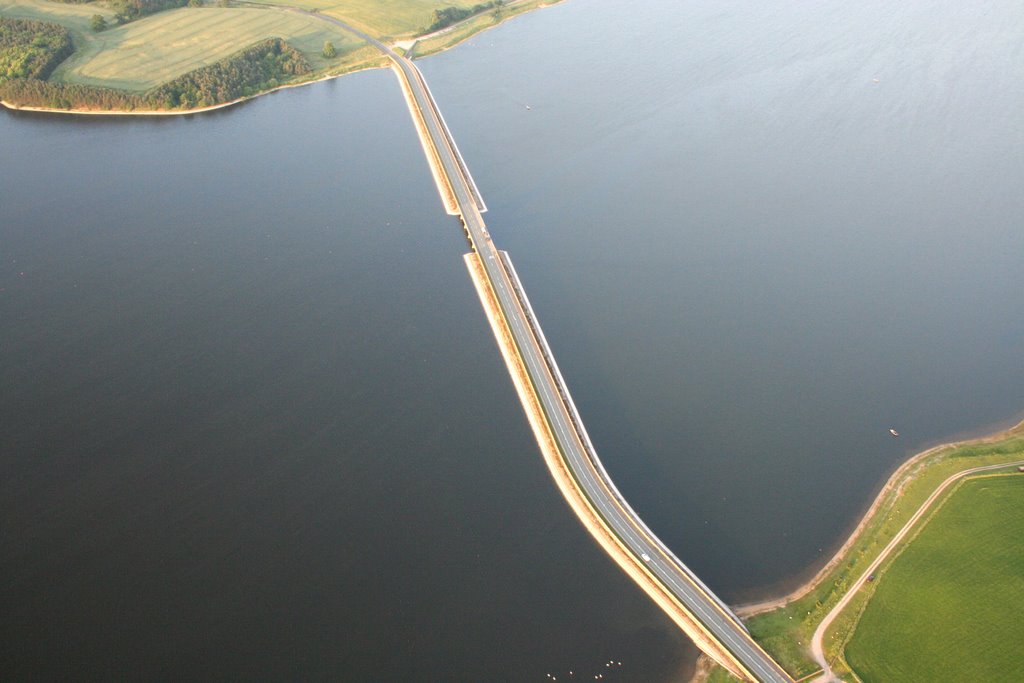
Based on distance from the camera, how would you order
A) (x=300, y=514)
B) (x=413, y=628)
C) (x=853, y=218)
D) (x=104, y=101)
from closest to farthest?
(x=413, y=628)
(x=300, y=514)
(x=853, y=218)
(x=104, y=101)

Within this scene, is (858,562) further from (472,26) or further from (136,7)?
(136,7)

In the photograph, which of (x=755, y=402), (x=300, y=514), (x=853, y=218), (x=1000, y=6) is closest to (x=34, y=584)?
(x=300, y=514)

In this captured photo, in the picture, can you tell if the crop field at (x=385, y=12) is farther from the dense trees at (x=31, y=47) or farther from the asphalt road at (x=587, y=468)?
the asphalt road at (x=587, y=468)

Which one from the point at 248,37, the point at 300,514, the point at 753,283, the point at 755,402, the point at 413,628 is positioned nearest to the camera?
the point at 413,628

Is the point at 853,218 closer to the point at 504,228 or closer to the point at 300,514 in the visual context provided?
the point at 504,228

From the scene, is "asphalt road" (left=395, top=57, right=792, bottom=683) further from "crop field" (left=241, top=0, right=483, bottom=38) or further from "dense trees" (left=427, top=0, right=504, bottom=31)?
"crop field" (left=241, top=0, right=483, bottom=38)

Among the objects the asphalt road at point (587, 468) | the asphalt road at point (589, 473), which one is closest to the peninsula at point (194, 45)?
the asphalt road at point (587, 468)
